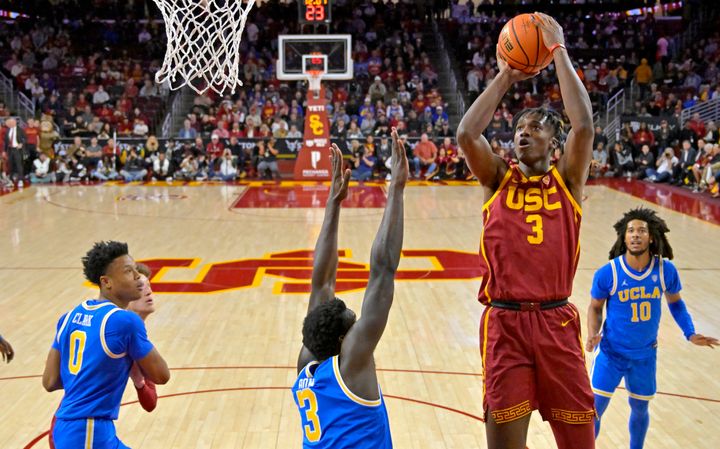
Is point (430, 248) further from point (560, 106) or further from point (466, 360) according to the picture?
point (560, 106)

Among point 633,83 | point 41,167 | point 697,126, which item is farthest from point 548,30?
point 633,83

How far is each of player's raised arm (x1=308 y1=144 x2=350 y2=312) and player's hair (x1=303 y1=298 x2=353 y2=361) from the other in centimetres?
37

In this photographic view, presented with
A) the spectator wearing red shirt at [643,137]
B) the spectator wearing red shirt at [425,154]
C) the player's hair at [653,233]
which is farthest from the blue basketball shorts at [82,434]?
the spectator wearing red shirt at [643,137]

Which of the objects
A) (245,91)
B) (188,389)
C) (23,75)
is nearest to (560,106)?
(245,91)

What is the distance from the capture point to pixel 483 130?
321 centimetres

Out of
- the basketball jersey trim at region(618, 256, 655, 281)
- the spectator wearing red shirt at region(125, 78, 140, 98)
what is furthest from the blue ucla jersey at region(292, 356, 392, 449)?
the spectator wearing red shirt at region(125, 78, 140, 98)

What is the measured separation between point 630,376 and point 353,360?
7.61 ft

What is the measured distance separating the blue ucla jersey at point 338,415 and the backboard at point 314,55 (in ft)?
54.7

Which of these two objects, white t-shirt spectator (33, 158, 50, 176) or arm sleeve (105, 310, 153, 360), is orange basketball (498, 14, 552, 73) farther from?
white t-shirt spectator (33, 158, 50, 176)

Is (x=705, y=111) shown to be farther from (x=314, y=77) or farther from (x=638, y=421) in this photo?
(x=638, y=421)

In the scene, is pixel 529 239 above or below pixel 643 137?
above

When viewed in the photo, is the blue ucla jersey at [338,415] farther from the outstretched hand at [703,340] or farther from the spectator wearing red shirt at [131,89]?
the spectator wearing red shirt at [131,89]

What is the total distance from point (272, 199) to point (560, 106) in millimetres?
9441

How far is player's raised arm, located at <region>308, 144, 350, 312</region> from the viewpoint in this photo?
135 inches
